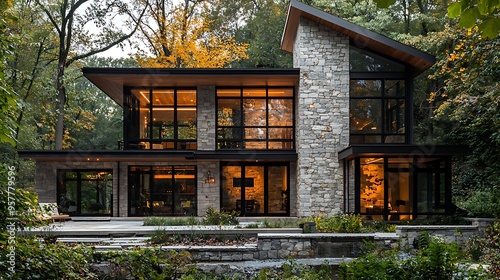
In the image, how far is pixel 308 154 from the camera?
1581cm

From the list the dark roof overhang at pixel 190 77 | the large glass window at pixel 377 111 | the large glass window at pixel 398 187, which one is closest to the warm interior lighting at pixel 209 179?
the dark roof overhang at pixel 190 77

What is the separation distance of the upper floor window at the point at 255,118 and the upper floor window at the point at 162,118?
1.22 m

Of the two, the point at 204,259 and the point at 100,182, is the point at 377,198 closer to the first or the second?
the point at 204,259

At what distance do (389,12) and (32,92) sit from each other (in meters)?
19.3

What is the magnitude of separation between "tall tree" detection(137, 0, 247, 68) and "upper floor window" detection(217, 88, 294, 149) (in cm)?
662

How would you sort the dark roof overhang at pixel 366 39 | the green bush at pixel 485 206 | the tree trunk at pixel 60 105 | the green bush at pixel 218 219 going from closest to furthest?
1. the green bush at pixel 485 206
2. the green bush at pixel 218 219
3. the dark roof overhang at pixel 366 39
4. the tree trunk at pixel 60 105

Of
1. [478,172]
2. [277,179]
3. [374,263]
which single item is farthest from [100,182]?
[478,172]

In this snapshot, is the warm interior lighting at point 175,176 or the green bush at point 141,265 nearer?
the green bush at point 141,265

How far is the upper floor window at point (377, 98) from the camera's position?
1605cm

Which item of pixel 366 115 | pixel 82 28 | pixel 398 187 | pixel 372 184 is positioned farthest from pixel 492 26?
pixel 82 28

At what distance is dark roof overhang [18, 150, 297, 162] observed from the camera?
16.3 metres

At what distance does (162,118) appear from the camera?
57.2 ft

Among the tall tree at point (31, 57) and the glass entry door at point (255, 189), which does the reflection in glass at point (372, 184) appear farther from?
the tall tree at point (31, 57)

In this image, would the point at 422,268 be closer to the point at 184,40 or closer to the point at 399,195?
the point at 399,195
